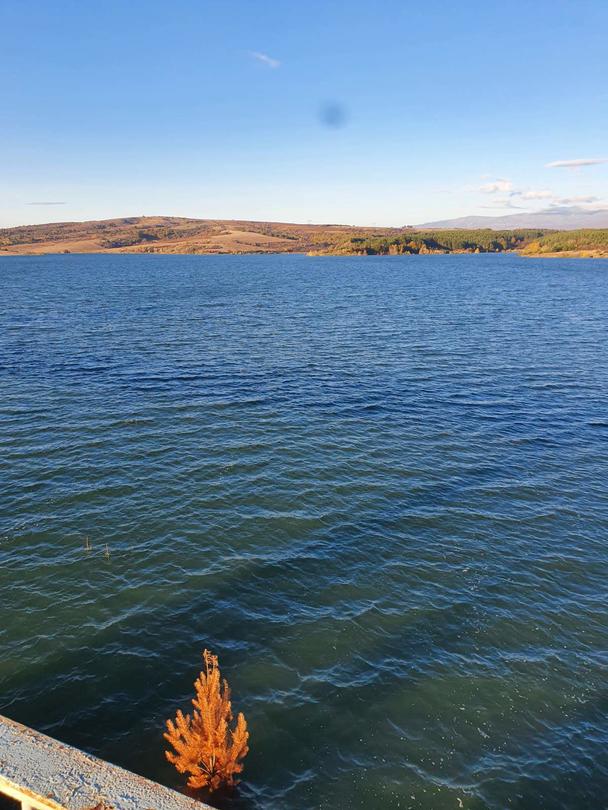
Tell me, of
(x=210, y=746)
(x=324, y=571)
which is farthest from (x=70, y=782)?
(x=324, y=571)

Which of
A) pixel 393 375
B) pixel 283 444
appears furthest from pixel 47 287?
pixel 283 444

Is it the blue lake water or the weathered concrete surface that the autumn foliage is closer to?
the blue lake water

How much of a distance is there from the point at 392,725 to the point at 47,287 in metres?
133

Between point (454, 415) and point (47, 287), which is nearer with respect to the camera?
point (454, 415)

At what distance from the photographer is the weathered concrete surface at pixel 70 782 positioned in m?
11.6

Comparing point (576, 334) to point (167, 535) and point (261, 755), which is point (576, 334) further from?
point (261, 755)

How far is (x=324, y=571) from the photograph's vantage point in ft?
72.5

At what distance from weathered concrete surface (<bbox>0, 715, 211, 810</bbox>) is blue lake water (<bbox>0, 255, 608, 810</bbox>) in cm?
165

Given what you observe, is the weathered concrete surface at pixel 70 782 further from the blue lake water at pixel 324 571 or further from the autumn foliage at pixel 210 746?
the blue lake water at pixel 324 571

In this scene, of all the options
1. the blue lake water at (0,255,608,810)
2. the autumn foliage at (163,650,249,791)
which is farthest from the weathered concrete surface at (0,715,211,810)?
the blue lake water at (0,255,608,810)

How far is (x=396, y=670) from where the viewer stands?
17.3 m

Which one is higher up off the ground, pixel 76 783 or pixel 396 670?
pixel 76 783

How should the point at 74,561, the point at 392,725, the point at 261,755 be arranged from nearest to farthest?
the point at 261,755 → the point at 392,725 → the point at 74,561

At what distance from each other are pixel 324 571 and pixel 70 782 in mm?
11990
